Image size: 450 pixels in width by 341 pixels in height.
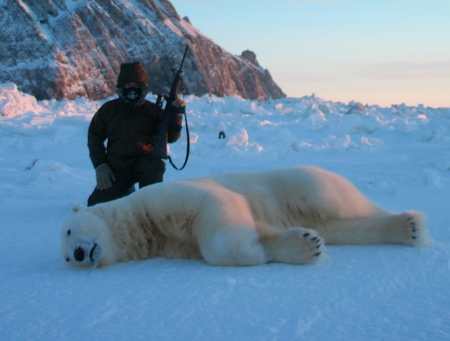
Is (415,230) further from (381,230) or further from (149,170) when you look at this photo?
(149,170)

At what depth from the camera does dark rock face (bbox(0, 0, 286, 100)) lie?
25.4 m

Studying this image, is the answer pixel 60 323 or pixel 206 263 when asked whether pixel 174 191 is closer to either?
pixel 206 263

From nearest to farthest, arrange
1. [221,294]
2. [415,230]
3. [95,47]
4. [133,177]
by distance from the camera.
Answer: [221,294] < [415,230] < [133,177] < [95,47]

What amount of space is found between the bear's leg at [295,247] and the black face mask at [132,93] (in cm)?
208

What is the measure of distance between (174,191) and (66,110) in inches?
540

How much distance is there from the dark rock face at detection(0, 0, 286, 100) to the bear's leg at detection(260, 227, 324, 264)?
53.0 feet

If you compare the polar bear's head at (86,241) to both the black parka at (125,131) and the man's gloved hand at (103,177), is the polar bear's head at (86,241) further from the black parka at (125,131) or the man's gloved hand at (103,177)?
the black parka at (125,131)

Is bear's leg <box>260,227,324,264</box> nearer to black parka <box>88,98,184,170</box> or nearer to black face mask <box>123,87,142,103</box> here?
black parka <box>88,98,184,170</box>

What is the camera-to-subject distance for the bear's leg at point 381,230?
2711 mm

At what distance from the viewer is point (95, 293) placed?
196 cm

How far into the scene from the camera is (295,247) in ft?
7.57

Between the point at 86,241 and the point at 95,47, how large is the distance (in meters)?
29.9

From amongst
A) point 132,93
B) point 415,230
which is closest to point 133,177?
point 132,93

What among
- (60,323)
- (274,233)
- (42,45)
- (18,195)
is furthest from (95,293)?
(42,45)
